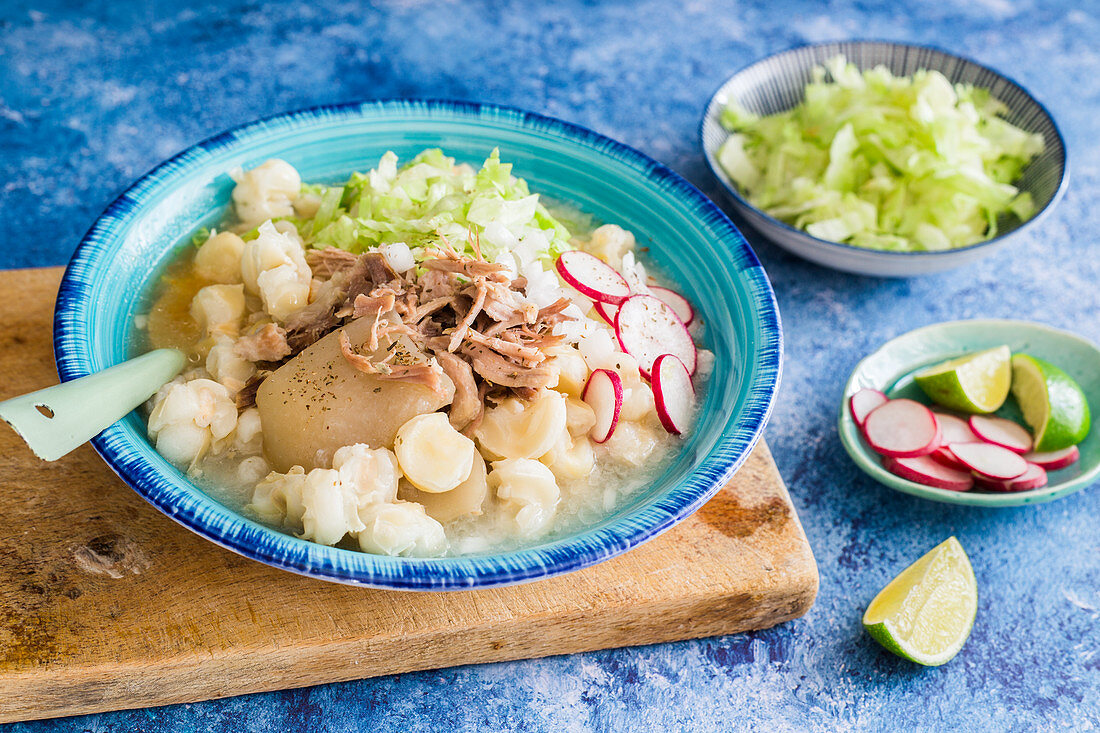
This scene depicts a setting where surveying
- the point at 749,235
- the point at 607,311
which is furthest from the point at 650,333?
the point at 749,235

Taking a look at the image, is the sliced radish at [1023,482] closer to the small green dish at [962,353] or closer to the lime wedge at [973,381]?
the small green dish at [962,353]

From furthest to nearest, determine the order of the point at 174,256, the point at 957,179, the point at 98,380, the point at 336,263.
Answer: the point at 957,179
the point at 174,256
the point at 336,263
the point at 98,380

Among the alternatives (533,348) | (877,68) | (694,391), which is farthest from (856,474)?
(877,68)

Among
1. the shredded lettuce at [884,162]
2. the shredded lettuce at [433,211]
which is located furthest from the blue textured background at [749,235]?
the shredded lettuce at [433,211]

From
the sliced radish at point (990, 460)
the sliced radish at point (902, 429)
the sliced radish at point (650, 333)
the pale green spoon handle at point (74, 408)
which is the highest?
the pale green spoon handle at point (74, 408)

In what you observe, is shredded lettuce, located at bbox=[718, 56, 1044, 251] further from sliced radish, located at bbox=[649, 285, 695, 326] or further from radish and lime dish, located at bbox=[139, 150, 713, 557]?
radish and lime dish, located at bbox=[139, 150, 713, 557]

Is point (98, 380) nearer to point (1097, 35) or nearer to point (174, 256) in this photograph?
point (174, 256)
